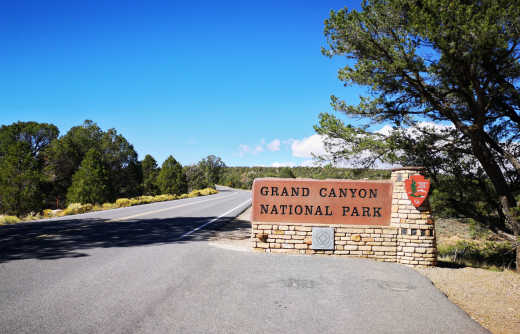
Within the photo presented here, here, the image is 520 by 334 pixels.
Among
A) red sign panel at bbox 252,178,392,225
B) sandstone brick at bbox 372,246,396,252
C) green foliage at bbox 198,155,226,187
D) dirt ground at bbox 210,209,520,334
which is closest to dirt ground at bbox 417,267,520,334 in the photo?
dirt ground at bbox 210,209,520,334

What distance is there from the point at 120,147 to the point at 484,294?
47.9 m

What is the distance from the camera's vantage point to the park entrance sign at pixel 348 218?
25.7 feet

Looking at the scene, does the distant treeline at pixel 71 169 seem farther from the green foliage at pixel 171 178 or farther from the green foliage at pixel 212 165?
the green foliage at pixel 212 165

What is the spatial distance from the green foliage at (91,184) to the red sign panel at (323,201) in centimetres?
2759

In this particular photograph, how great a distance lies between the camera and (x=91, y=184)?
102 ft

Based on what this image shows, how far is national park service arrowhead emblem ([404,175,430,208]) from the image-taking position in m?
7.71

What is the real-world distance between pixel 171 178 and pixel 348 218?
3947cm

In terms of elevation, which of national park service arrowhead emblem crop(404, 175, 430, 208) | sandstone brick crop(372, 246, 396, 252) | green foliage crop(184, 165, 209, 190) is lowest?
sandstone brick crop(372, 246, 396, 252)

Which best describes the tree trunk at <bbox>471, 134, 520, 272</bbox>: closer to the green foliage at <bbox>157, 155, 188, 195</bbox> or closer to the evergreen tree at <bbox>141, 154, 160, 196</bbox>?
the green foliage at <bbox>157, 155, 188, 195</bbox>

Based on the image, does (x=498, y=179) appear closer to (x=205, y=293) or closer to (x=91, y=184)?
(x=205, y=293)

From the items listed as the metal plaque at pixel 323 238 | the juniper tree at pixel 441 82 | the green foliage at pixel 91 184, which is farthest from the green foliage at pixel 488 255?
the green foliage at pixel 91 184

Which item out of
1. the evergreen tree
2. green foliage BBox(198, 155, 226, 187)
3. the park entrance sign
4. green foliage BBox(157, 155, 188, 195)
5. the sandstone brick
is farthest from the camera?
green foliage BBox(198, 155, 226, 187)

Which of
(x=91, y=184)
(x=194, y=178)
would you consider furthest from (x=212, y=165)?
(x=91, y=184)

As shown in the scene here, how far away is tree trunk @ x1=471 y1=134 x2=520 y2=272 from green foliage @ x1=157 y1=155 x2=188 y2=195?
39372mm
